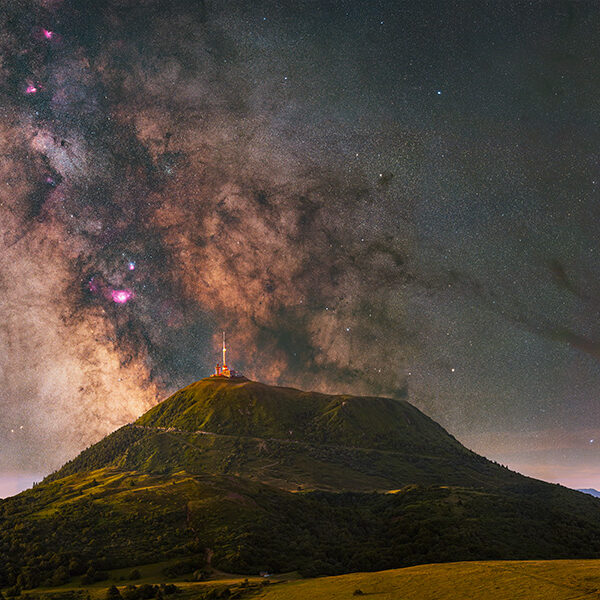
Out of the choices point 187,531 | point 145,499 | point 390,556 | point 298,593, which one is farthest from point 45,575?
point 390,556

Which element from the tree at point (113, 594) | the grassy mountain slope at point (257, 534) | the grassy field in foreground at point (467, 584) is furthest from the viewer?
the grassy mountain slope at point (257, 534)

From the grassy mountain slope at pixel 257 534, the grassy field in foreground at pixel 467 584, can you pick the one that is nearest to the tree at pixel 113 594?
the grassy mountain slope at pixel 257 534

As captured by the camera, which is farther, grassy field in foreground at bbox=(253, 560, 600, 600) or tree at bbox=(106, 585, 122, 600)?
tree at bbox=(106, 585, 122, 600)

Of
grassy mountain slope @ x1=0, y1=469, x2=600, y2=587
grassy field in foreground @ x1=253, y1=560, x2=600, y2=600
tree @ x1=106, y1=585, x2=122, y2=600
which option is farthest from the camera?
grassy mountain slope @ x1=0, y1=469, x2=600, y2=587

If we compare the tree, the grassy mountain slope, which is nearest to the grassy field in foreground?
the tree

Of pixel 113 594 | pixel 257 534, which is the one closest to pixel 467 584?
pixel 113 594

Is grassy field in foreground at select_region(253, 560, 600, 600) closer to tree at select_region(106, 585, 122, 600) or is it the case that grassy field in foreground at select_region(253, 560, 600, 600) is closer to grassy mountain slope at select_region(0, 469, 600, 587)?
tree at select_region(106, 585, 122, 600)

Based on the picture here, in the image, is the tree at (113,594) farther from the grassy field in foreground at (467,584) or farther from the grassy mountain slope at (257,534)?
the grassy field in foreground at (467,584)

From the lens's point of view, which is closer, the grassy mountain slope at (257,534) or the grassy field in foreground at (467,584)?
the grassy field in foreground at (467,584)
